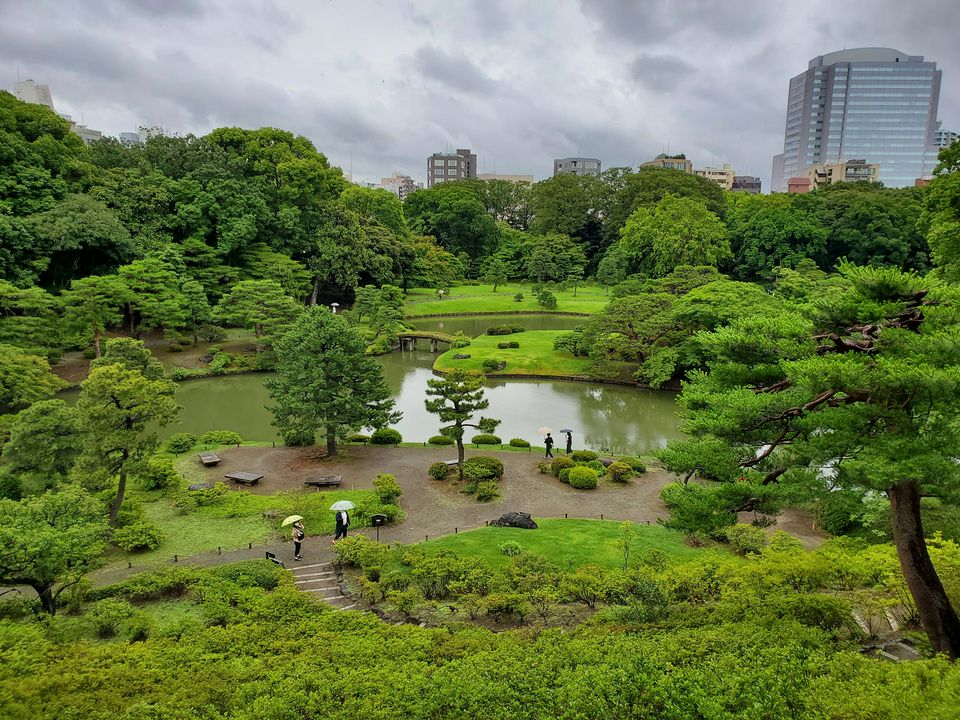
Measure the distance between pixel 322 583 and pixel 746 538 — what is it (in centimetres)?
955

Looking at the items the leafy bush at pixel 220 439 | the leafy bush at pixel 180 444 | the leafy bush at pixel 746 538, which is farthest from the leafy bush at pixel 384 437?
the leafy bush at pixel 746 538

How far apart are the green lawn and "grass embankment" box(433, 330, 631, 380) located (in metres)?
17.4

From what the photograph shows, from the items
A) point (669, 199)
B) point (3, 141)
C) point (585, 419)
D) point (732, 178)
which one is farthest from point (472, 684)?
point (732, 178)

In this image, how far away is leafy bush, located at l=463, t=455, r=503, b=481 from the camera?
1744 cm

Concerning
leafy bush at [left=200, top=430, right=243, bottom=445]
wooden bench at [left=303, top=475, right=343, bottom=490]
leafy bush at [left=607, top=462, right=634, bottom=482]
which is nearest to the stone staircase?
wooden bench at [left=303, top=475, right=343, bottom=490]

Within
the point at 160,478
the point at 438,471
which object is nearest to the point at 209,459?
the point at 160,478

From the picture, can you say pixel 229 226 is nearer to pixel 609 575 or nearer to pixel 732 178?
pixel 609 575

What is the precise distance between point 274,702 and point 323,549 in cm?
769

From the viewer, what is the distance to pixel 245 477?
1741cm

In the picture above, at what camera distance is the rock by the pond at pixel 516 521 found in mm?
14523

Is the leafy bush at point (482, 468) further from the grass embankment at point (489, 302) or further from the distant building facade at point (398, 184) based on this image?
→ the distant building facade at point (398, 184)

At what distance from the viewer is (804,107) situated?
12962cm

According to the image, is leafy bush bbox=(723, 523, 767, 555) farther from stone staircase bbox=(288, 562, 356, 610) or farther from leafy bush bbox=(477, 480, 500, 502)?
stone staircase bbox=(288, 562, 356, 610)

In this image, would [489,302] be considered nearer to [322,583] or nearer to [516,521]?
[516,521]
